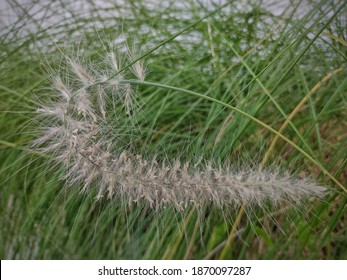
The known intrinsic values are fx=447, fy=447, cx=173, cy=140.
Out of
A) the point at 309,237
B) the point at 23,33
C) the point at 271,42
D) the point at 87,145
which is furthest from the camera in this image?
the point at 23,33

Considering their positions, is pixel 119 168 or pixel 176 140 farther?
pixel 176 140

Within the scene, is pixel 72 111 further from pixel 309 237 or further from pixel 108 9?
pixel 108 9

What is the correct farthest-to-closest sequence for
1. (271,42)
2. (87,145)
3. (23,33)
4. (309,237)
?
(23,33), (271,42), (309,237), (87,145)

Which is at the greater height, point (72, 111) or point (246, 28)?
point (246, 28)

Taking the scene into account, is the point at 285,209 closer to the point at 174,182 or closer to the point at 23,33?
the point at 174,182

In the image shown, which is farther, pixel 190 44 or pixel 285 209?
pixel 190 44
